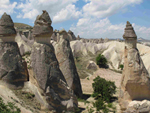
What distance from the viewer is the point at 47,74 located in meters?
7.05

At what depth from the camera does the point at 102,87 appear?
437 inches

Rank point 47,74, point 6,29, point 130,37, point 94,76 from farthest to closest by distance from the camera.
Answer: point 94,76, point 6,29, point 130,37, point 47,74

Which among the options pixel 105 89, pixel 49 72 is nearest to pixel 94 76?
pixel 105 89

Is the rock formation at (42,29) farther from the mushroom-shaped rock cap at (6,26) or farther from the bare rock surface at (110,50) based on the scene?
the bare rock surface at (110,50)

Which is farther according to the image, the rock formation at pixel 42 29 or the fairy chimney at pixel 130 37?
the rock formation at pixel 42 29

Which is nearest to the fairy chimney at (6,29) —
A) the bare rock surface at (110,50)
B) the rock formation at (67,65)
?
the rock formation at (67,65)

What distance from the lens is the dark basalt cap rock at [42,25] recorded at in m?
7.36

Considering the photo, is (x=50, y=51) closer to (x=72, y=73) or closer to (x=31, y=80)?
(x=31, y=80)

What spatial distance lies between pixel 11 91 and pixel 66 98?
2.43m

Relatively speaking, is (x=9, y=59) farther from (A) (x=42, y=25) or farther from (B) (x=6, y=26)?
(A) (x=42, y=25)

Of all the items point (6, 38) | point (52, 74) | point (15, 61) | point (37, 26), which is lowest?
point (52, 74)

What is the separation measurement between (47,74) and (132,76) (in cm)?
366

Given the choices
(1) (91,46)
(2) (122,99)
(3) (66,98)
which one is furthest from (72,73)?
(1) (91,46)

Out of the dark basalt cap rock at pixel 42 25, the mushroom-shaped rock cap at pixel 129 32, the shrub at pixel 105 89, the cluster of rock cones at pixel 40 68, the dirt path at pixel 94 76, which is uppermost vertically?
the dark basalt cap rock at pixel 42 25
